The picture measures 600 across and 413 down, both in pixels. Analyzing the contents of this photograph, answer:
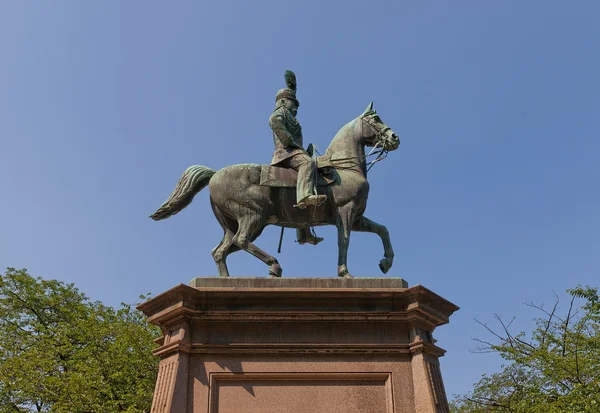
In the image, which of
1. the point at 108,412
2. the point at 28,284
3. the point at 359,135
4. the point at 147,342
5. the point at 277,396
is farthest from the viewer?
the point at 28,284

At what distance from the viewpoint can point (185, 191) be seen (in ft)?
32.6

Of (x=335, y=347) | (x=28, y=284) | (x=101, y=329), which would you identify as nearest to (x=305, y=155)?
(x=335, y=347)

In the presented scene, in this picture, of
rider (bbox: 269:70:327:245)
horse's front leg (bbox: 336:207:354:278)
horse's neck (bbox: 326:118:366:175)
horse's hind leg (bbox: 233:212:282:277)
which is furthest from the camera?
horse's neck (bbox: 326:118:366:175)

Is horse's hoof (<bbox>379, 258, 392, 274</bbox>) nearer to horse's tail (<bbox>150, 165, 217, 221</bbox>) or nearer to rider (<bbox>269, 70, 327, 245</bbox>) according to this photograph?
rider (<bbox>269, 70, 327, 245</bbox>)

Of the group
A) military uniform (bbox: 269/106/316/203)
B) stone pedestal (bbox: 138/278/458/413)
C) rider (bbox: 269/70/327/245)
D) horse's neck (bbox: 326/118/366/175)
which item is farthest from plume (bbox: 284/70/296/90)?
stone pedestal (bbox: 138/278/458/413)

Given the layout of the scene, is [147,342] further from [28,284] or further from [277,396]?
[277,396]

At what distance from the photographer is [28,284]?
29000 mm

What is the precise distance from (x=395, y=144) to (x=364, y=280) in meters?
2.62

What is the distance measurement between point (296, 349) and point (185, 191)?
10.7 feet

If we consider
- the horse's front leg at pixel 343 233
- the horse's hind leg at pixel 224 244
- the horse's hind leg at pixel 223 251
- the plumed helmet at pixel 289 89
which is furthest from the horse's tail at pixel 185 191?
the horse's front leg at pixel 343 233

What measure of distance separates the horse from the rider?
1.15 ft

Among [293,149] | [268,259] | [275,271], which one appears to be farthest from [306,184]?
[275,271]

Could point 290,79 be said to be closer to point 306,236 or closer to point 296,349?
point 306,236

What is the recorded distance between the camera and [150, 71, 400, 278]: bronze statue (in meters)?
9.44
